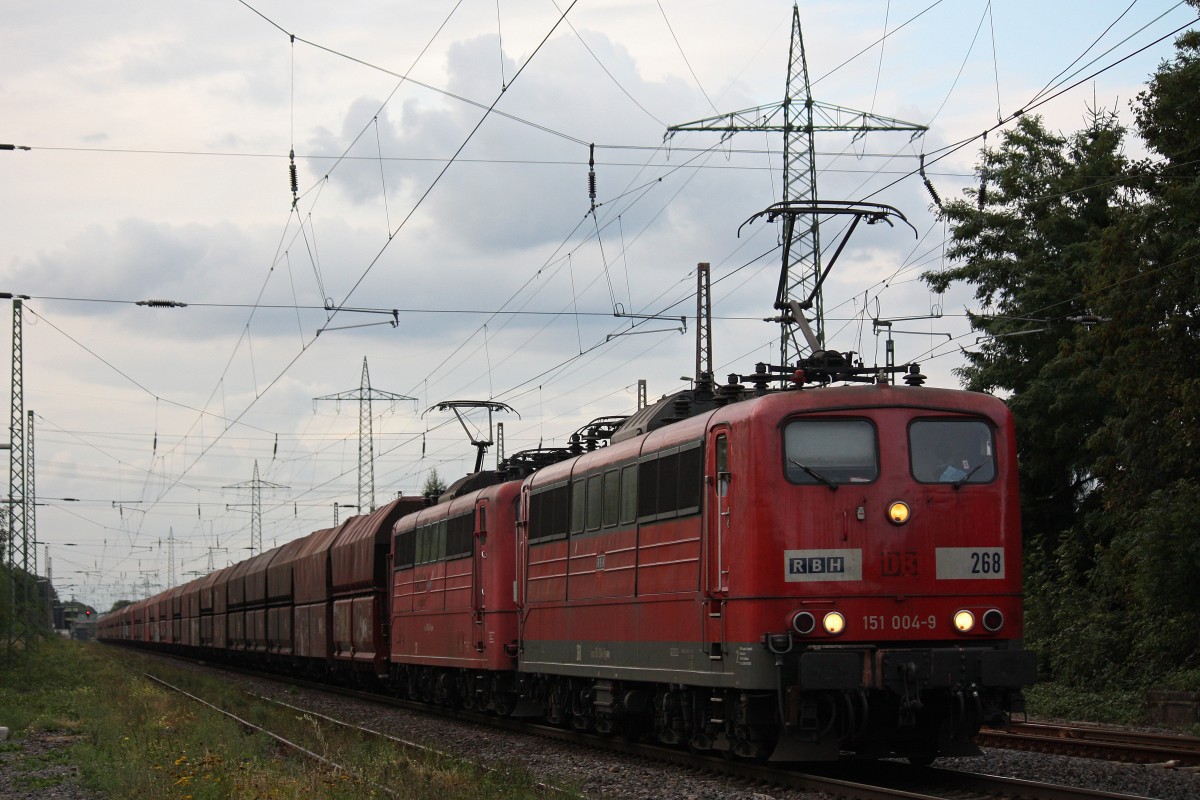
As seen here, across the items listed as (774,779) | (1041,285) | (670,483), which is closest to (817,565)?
(774,779)

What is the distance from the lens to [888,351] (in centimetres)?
1473

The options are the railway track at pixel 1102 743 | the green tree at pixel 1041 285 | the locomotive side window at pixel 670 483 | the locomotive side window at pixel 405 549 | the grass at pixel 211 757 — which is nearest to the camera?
the grass at pixel 211 757

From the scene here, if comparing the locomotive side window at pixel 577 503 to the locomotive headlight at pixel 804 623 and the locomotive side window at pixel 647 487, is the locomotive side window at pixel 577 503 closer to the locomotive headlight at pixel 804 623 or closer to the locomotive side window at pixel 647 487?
the locomotive side window at pixel 647 487

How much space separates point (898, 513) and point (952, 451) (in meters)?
0.95

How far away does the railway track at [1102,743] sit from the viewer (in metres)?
15.0

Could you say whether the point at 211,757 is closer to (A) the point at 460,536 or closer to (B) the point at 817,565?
(B) the point at 817,565

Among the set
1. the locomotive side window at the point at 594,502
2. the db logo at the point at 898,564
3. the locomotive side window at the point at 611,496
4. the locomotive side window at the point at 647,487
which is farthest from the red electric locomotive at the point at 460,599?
the db logo at the point at 898,564

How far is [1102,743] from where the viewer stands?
1602cm

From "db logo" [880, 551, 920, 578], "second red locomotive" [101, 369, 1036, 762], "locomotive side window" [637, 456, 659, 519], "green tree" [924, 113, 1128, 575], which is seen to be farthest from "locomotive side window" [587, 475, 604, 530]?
"green tree" [924, 113, 1128, 575]

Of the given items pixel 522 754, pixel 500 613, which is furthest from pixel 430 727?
pixel 522 754

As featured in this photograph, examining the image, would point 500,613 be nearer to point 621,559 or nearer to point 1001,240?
point 621,559

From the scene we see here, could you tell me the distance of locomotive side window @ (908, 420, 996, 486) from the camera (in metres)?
13.7

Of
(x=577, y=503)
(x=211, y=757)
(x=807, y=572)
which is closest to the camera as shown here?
(x=807, y=572)

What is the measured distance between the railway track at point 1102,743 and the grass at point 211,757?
246 inches
